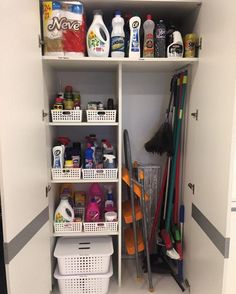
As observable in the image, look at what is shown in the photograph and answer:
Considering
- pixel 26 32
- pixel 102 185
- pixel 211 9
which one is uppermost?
pixel 211 9

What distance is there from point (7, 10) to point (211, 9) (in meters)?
1.06

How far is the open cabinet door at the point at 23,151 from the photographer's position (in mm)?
1150

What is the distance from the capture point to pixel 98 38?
5.29 ft

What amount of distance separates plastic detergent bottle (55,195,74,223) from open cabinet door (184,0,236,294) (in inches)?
33.9

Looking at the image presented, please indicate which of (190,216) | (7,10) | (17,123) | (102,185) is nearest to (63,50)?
(7,10)

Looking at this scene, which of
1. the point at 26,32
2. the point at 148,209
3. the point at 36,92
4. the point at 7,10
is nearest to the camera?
the point at 7,10

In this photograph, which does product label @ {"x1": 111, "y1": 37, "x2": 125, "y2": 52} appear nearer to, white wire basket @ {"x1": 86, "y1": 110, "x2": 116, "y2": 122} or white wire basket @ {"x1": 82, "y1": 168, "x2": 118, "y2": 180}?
white wire basket @ {"x1": 86, "y1": 110, "x2": 116, "y2": 122}

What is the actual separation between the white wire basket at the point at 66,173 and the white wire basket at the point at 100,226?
36 cm

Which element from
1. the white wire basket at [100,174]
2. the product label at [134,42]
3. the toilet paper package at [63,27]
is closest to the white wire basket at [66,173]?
the white wire basket at [100,174]

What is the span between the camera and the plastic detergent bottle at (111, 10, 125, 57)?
5.37 ft

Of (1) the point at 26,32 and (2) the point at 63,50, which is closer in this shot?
(1) the point at 26,32

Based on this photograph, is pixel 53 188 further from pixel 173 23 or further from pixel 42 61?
pixel 173 23

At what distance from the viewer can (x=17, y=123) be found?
1.25 metres

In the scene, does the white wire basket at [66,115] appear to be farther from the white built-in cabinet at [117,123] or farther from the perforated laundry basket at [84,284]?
the perforated laundry basket at [84,284]
